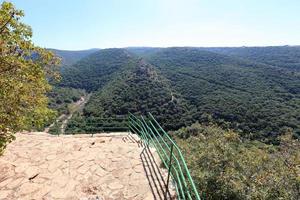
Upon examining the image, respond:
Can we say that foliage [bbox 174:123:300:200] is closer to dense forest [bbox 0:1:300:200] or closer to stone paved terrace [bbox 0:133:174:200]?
dense forest [bbox 0:1:300:200]

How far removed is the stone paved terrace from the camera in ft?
21.5

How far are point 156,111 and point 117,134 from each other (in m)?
54.2

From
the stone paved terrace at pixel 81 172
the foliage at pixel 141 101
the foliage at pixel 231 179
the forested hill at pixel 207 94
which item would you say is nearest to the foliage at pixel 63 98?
the forested hill at pixel 207 94

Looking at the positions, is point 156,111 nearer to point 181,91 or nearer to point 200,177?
point 181,91

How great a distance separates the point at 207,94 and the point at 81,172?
7418cm

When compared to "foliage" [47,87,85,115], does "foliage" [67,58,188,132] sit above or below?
above

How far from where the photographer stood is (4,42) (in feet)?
22.0

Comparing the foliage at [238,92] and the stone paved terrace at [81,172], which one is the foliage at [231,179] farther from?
the foliage at [238,92]

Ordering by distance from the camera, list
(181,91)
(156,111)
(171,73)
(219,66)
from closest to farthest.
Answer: (156,111), (181,91), (171,73), (219,66)

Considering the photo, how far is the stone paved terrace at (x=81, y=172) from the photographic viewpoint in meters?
Result: 6.55

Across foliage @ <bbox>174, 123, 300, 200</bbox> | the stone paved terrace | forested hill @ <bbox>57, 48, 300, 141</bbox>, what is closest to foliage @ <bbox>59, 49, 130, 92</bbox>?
forested hill @ <bbox>57, 48, 300, 141</bbox>

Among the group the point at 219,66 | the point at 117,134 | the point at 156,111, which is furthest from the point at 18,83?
the point at 219,66

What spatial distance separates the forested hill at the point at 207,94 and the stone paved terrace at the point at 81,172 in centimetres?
3048

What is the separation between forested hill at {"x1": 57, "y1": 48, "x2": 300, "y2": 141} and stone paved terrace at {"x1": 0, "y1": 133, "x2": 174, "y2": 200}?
100ft
